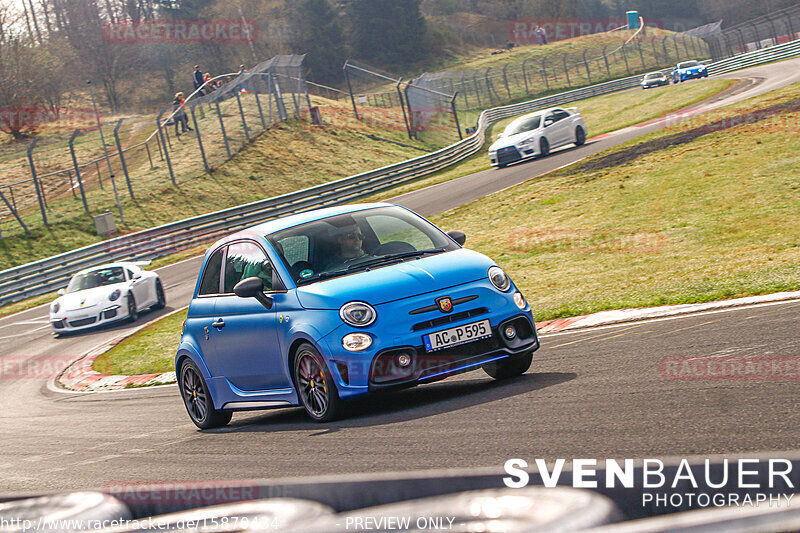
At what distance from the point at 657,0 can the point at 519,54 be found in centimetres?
5051

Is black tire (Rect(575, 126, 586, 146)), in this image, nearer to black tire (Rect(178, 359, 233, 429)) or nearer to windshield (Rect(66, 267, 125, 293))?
windshield (Rect(66, 267, 125, 293))

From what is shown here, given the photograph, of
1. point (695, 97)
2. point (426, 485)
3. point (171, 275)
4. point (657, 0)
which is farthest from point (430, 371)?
A: point (657, 0)

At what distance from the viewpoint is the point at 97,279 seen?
2255cm

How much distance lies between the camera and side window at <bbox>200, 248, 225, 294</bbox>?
881 centimetres

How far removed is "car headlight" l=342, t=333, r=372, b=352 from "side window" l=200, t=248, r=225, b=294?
7.44 ft

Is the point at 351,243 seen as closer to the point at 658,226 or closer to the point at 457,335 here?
the point at 457,335

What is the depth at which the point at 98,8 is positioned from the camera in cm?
9719

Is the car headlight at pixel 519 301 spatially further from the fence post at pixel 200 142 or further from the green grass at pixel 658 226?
the fence post at pixel 200 142

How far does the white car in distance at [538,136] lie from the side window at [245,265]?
26.9 m

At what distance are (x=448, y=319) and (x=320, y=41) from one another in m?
96.5

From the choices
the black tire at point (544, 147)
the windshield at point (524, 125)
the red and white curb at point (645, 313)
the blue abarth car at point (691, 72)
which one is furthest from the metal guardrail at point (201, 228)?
the blue abarth car at point (691, 72)

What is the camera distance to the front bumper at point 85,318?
21.5 m

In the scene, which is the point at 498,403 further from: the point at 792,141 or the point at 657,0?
the point at 657,0

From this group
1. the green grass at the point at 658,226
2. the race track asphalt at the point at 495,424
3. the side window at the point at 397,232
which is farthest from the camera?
the green grass at the point at 658,226
